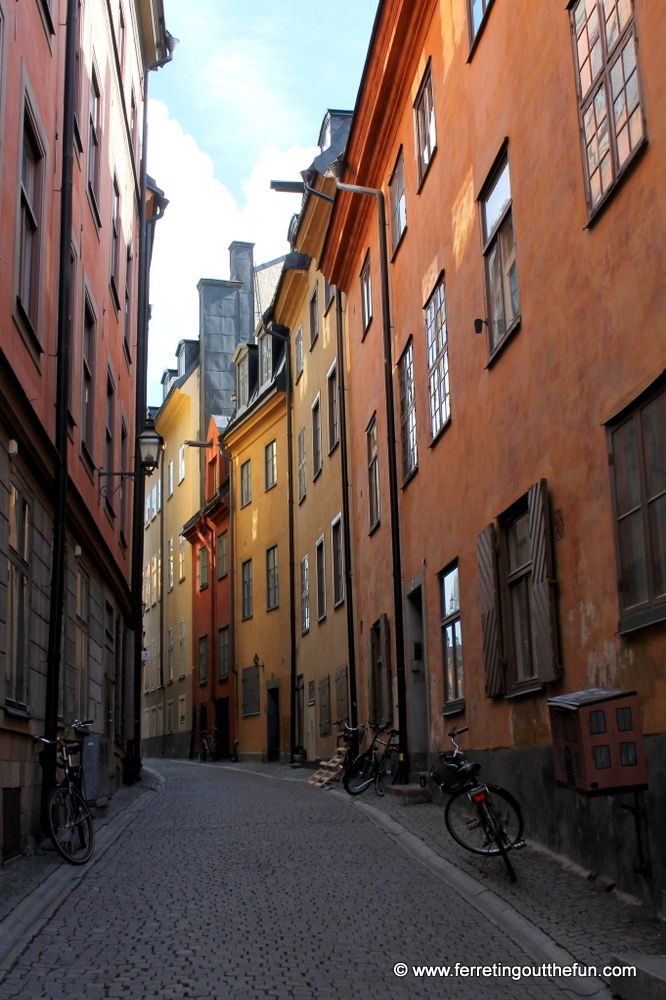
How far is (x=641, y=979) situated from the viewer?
17.4ft

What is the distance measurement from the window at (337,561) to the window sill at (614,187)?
50.7 feet

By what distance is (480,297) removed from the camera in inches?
473

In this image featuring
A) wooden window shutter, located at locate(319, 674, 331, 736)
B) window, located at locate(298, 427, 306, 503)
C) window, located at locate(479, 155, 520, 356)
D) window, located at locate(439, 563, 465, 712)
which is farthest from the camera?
window, located at locate(298, 427, 306, 503)

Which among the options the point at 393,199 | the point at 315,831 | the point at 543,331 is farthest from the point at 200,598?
the point at 543,331

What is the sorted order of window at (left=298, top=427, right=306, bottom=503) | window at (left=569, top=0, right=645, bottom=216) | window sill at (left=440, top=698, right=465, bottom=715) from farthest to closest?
window at (left=298, top=427, right=306, bottom=503) < window sill at (left=440, top=698, right=465, bottom=715) < window at (left=569, top=0, right=645, bottom=216)

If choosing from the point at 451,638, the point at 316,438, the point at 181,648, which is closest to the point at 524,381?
the point at 451,638

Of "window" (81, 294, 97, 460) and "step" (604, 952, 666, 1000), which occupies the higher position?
"window" (81, 294, 97, 460)

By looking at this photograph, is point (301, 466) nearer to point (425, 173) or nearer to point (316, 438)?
point (316, 438)

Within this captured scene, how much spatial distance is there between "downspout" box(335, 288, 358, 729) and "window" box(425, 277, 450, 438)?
7.15 meters

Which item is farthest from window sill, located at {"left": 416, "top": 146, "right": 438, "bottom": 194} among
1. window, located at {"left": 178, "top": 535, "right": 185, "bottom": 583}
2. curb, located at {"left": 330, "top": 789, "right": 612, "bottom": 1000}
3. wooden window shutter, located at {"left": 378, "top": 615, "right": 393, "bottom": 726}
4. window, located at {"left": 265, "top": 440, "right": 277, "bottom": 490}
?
window, located at {"left": 178, "top": 535, "right": 185, "bottom": 583}

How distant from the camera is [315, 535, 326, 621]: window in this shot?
83.8 ft

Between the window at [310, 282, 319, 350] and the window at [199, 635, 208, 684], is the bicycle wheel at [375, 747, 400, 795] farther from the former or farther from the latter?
the window at [199, 635, 208, 684]

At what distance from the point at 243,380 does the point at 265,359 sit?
240cm

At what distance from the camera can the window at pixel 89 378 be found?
16047mm
